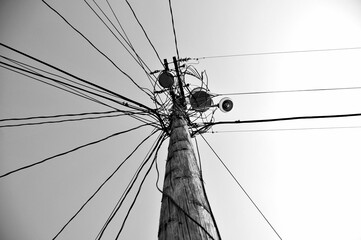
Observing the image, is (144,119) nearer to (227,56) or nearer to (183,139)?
(183,139)

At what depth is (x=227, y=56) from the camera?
7.02 m

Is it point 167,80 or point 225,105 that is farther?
point 167,80

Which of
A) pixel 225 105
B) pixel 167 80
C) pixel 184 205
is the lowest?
pixel 184 205

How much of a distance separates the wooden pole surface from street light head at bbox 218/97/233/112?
2.46m

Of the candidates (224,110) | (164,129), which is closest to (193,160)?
(164,129)

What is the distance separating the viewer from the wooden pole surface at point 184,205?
3.77 ft

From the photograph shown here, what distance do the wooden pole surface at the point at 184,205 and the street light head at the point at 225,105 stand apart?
2.46 m

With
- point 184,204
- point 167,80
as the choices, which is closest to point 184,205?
point 184,204

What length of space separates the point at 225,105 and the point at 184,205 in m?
3.16

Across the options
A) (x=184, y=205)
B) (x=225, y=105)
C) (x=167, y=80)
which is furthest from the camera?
(x=167, y=80)

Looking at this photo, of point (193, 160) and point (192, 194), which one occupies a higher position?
point (193, 160)

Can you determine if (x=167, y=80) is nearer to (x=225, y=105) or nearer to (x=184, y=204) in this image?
(x=225, y=105)

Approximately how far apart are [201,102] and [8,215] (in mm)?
39346

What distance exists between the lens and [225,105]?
422 cm
